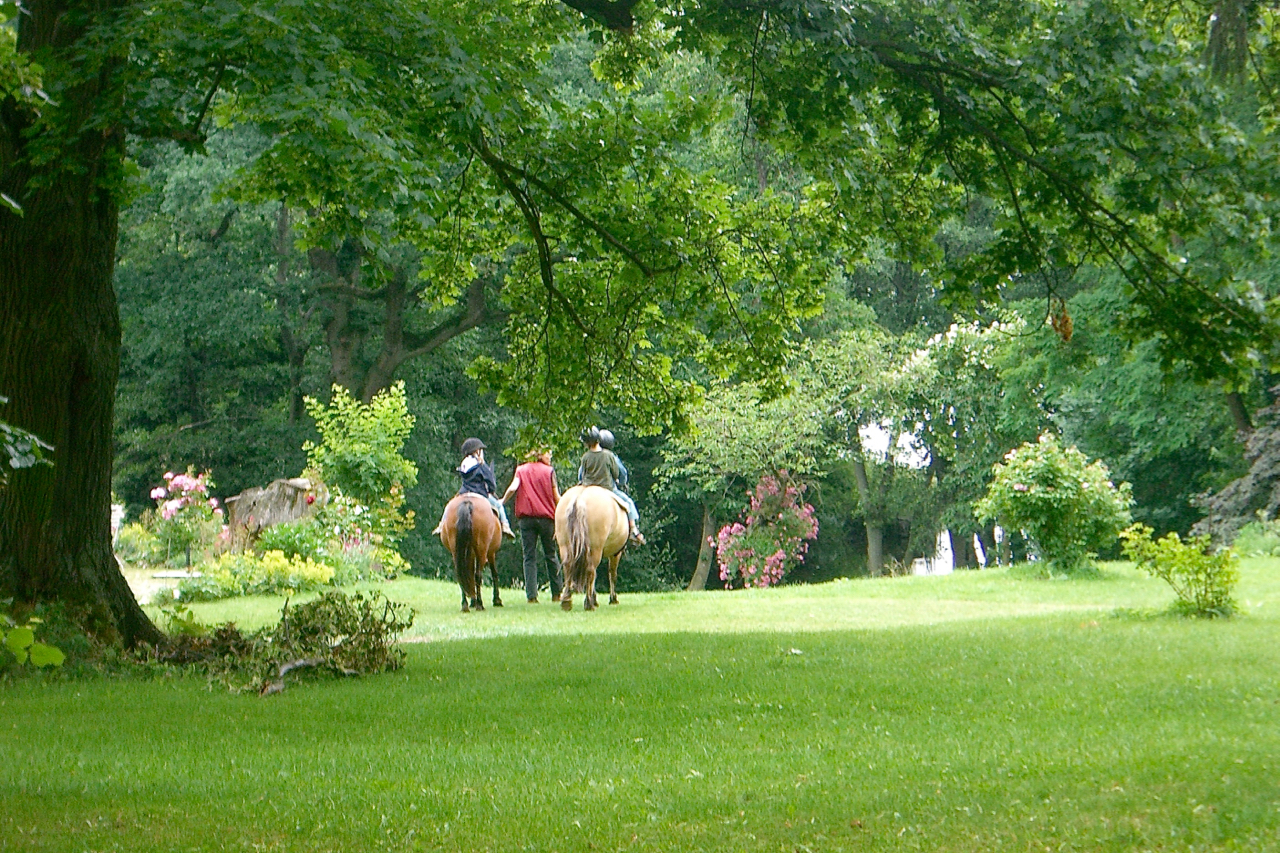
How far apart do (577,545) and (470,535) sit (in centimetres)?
134

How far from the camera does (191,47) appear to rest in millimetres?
7699

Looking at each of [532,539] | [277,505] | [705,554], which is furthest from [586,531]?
[705,554]

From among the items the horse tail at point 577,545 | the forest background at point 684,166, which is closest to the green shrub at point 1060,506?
the forest background at point 684,166

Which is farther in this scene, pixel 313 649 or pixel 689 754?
pixel 313 649

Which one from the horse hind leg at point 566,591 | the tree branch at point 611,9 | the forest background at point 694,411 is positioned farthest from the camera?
the forest background at point 694,411

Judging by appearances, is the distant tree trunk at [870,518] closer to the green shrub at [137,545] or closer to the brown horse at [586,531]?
the green shrub at [137,545]

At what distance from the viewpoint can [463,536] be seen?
15922 mm

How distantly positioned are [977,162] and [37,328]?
7502mm

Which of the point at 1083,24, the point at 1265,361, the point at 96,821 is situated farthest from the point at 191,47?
the point at 1265,361

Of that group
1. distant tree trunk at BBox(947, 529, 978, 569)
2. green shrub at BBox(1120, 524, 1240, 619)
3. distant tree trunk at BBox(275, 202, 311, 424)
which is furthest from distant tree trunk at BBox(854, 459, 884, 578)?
green shrub at BBox(1120, 524, 1240, 619)

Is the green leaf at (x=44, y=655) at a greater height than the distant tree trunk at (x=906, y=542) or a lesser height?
lesser

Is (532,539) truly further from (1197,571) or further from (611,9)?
(611,9)

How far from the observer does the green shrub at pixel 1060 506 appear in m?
20.2

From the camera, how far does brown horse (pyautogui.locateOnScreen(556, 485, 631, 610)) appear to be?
52.8 ft
